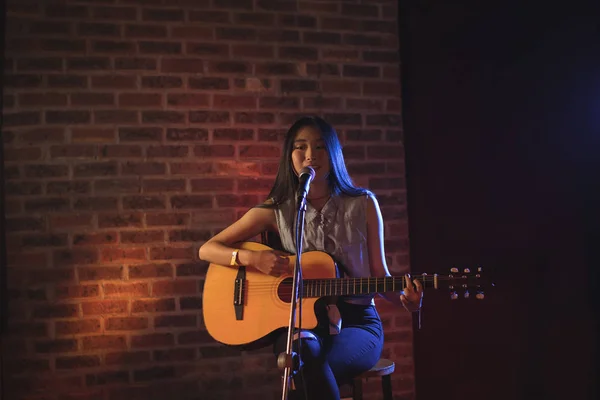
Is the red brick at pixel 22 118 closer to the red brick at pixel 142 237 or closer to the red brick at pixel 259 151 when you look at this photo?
the red brick at pixel 142 237

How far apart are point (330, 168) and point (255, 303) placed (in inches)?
27.5

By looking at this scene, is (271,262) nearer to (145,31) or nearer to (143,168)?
(143,168)

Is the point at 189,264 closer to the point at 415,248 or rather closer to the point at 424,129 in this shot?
the point at 415,248

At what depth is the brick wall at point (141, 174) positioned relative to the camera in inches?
107

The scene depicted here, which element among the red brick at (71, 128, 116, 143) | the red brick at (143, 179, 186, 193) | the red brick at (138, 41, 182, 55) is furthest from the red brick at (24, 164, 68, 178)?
the red brick at (138, 41, 182, 55)

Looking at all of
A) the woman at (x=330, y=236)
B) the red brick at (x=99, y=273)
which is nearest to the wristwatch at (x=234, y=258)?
the woman at (x=330, y=236)

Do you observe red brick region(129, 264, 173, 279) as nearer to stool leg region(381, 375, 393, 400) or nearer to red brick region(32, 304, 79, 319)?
red brick region(32, 304, 79, 319)

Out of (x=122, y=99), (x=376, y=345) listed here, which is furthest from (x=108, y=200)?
(x=376, y=345)

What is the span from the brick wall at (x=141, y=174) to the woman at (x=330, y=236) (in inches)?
16.5

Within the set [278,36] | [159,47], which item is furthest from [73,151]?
[278,36]

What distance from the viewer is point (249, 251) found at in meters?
2.33

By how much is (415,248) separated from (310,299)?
104 cm

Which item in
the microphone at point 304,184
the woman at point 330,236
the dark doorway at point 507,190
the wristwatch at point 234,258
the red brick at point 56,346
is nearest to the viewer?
the microphone at point 304,184

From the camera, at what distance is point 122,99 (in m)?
2.81
